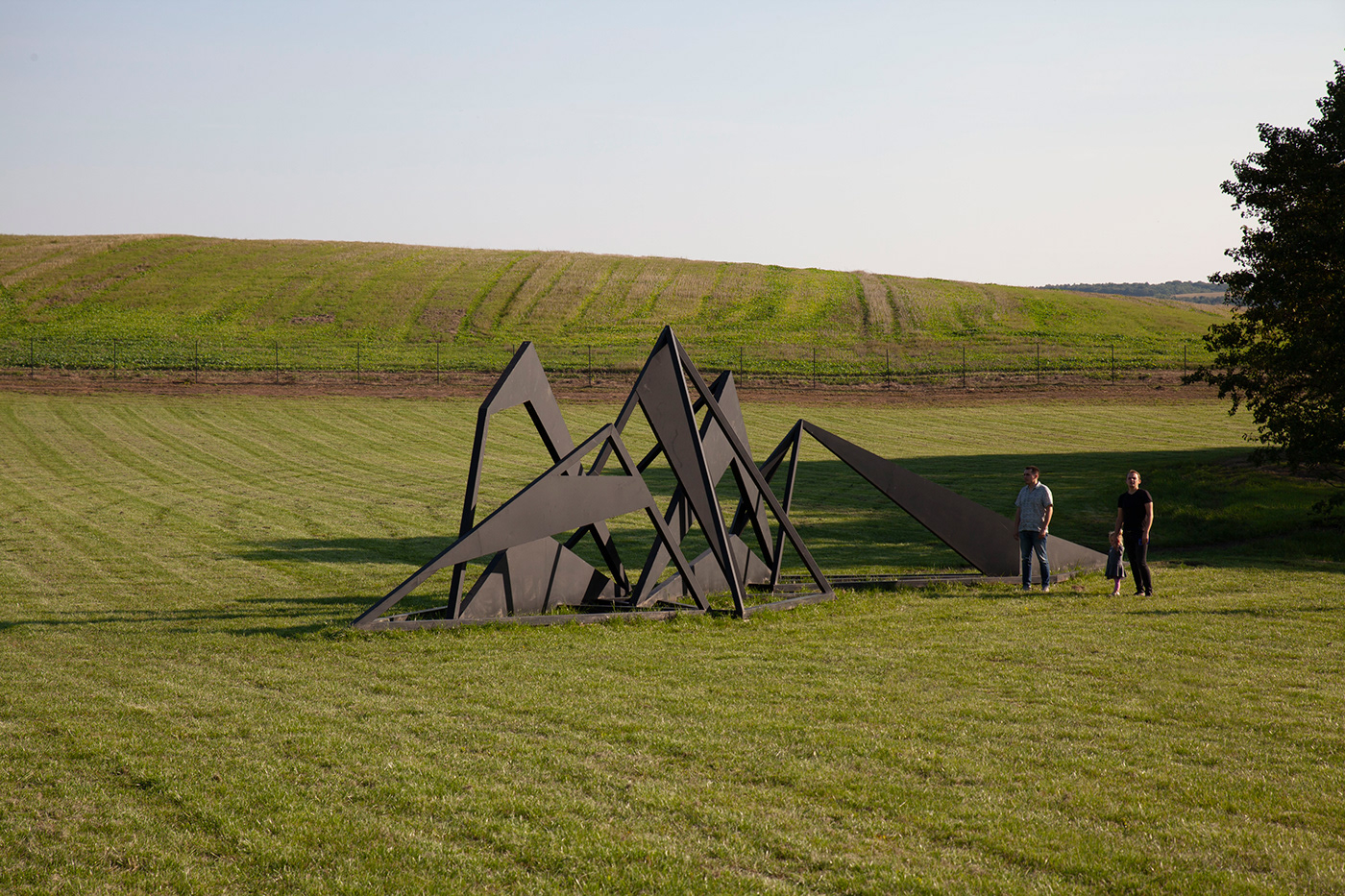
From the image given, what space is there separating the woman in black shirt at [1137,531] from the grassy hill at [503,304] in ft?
133

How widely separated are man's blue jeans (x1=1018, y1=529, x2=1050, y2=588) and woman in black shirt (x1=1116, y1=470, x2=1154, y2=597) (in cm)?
105

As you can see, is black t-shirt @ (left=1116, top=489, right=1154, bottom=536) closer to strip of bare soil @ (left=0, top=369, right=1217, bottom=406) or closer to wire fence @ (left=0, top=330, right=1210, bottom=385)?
strip of bare soil @ (left=0, top=369, right=1217, bottom=406)

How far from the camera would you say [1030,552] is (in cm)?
1384

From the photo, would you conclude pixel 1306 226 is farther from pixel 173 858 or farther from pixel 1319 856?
pixel 173 858

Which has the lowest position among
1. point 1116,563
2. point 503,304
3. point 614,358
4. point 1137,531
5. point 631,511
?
point 1116,563

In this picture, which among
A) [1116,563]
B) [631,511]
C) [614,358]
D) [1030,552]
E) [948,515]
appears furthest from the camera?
[614,358]

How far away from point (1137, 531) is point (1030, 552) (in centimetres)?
143

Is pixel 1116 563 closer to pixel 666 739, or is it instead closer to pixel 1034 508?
pixel 1034 508

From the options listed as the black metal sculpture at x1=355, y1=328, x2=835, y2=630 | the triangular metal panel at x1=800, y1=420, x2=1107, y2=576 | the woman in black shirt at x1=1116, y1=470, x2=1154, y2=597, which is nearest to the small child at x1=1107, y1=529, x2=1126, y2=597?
the woman in black shirt at x1=1116, y1=470, x2=1154, y2=597

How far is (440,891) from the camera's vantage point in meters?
4.52

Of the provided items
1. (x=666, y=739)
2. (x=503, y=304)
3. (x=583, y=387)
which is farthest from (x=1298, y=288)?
(x=503, y=304)

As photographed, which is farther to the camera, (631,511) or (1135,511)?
(1135,511)

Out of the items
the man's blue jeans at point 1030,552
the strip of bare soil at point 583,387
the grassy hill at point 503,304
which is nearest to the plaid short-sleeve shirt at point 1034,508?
the man's blue jeans at point 1030,552

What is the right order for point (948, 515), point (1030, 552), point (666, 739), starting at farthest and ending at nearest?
point (948, 515) → point (1030, 552) → point (666, 739)
